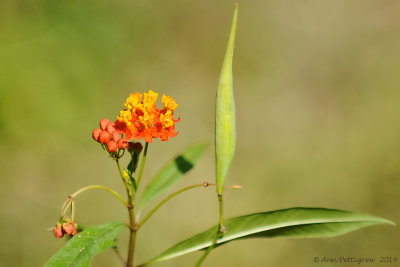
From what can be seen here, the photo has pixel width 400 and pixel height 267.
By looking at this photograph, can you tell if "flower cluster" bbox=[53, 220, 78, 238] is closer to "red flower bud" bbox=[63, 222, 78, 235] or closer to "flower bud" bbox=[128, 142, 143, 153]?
"red flower bud" bbox=[63, 222, 78, 235]

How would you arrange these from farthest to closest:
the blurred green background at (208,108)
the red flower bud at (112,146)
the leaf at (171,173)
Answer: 1. the blurred green background at (208,108)
2. the leaf at (171,173)
3. the red flower bud at (112,146)

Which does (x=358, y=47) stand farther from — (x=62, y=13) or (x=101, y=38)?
(x=62, y=13)

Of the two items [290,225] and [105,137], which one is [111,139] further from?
[290,225]

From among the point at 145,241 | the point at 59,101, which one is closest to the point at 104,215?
the point at 145,241

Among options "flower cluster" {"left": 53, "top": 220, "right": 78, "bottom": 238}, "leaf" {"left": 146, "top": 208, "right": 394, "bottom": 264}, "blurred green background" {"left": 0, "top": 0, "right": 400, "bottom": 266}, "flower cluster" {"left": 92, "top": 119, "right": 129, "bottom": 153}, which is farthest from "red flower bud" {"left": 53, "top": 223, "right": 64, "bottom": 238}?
"blurred green background" {"left": 0, "top": 0, "right": 400, "bottom": 266}

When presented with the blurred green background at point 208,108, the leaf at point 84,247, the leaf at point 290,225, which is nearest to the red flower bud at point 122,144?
the leaf at point 84,247

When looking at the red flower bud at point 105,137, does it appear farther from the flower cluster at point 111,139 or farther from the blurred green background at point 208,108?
the blurred green background at point 208,108
